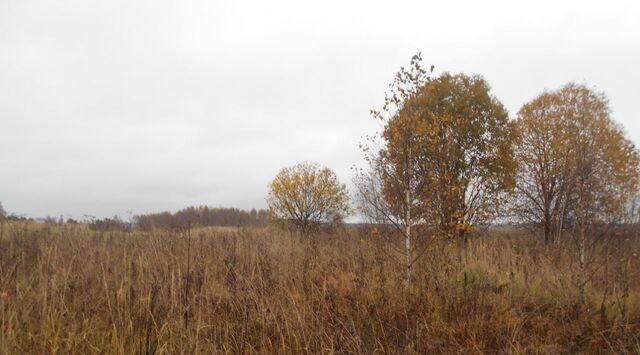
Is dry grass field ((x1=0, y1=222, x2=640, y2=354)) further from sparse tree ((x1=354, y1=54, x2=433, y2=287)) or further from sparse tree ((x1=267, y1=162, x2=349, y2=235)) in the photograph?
sparse tree ((x1=267, y1=162, x2=349, y2=235))

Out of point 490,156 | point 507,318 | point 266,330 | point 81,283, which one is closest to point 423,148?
point 507,318

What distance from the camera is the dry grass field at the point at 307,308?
364cm

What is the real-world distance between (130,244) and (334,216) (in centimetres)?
1248

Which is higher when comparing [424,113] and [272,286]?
[424,113]

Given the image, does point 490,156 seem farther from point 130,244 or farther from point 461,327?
point 130,244

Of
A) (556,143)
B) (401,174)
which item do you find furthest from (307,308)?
(556,143)

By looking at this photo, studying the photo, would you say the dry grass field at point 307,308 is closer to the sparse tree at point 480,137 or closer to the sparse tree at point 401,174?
the sparse tree at point 401,174

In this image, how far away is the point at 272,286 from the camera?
5.56m

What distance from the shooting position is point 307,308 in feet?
15.9

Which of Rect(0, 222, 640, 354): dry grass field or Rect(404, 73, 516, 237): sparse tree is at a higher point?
Rect(404, 73, 516, 237): sparse tree

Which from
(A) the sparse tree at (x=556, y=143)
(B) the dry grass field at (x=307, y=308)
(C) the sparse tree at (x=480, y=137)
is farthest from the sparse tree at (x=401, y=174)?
(A) the sparse tree at (x=556, y=143)

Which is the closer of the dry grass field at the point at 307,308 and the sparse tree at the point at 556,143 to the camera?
the dry grass field at the point at 307,308

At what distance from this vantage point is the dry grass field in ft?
11.9

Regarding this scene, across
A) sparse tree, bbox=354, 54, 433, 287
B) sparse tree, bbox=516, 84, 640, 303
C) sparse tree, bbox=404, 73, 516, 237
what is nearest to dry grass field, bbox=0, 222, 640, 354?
sparse tree, bbox=354, 54, 433, 287
